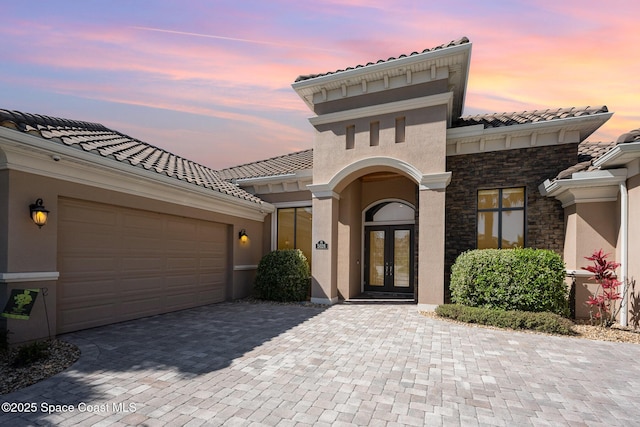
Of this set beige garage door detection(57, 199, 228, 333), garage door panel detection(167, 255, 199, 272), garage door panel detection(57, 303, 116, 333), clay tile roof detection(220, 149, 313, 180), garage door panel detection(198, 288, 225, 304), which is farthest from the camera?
clay tile roof detection(220, 149, 313, 180)

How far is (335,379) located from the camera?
180 inches

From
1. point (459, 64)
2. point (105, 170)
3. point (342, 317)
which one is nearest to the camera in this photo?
point (105, 170)

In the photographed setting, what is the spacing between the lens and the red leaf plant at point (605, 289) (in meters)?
7.39

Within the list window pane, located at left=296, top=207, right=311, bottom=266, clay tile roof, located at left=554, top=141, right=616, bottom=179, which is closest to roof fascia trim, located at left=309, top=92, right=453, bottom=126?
window pane, located at left=296, top=207, right=311, bottom=266

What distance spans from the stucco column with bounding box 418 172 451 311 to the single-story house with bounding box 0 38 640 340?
0.04 m

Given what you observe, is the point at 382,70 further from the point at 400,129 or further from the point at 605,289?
the point at 605,289

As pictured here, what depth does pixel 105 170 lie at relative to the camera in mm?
7105

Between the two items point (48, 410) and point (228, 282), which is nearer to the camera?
point (48, 410)

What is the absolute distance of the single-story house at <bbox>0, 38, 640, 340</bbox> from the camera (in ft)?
20.8

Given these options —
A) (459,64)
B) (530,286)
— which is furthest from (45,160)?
(530,286)

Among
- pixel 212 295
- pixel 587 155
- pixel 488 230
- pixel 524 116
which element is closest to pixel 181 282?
pixel 212 295

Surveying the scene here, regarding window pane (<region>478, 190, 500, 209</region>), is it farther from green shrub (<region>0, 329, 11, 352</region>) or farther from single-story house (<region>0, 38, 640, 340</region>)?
green shrub (<region>0, 329, 11, 352</region>)

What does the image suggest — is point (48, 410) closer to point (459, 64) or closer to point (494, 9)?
point (494, 9)

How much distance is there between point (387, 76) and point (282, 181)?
202 inches
